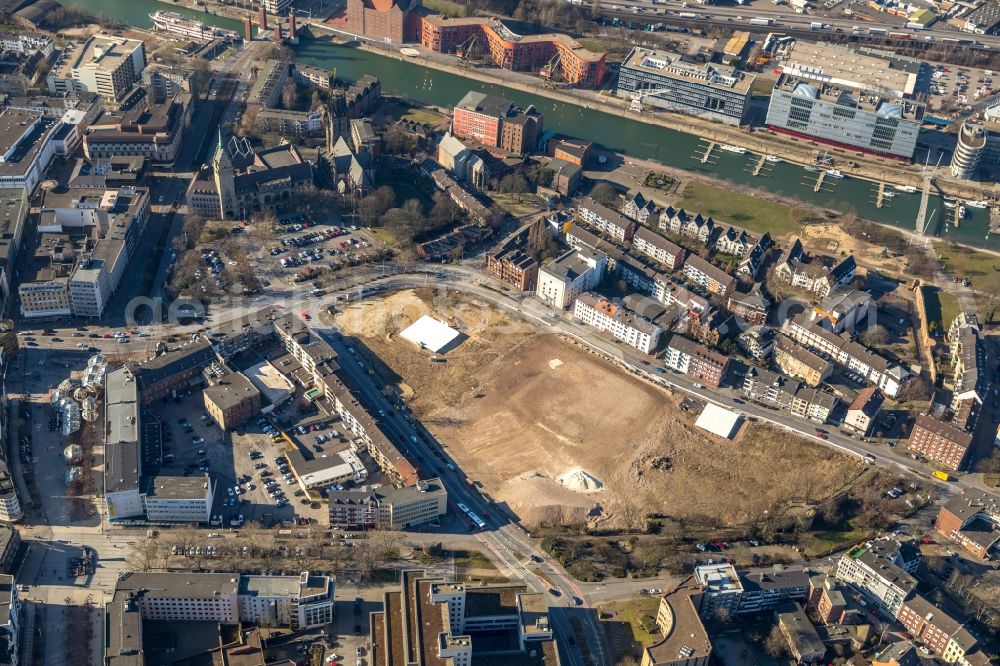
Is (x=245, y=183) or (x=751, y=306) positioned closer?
(x=751, y=306)

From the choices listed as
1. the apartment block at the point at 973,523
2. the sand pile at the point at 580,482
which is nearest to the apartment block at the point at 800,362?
the apartment block at the point at 973,523

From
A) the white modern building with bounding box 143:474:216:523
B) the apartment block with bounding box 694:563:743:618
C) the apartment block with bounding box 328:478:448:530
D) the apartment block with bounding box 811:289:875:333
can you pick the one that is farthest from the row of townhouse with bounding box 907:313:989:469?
the white modern building with bounding box 143:474:216:523

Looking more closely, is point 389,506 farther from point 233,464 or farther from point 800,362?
point 800,362

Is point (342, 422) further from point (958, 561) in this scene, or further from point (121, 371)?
point (958, 561)

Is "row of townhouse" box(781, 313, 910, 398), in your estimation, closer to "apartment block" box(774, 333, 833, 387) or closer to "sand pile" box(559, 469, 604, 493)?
"apartment block" box(774, 333, 833, 387)

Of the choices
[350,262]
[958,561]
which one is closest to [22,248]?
[350,262]

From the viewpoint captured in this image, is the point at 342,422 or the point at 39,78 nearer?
the point at 342,422

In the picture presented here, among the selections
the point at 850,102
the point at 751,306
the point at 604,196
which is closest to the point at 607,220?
the point at 604,196
